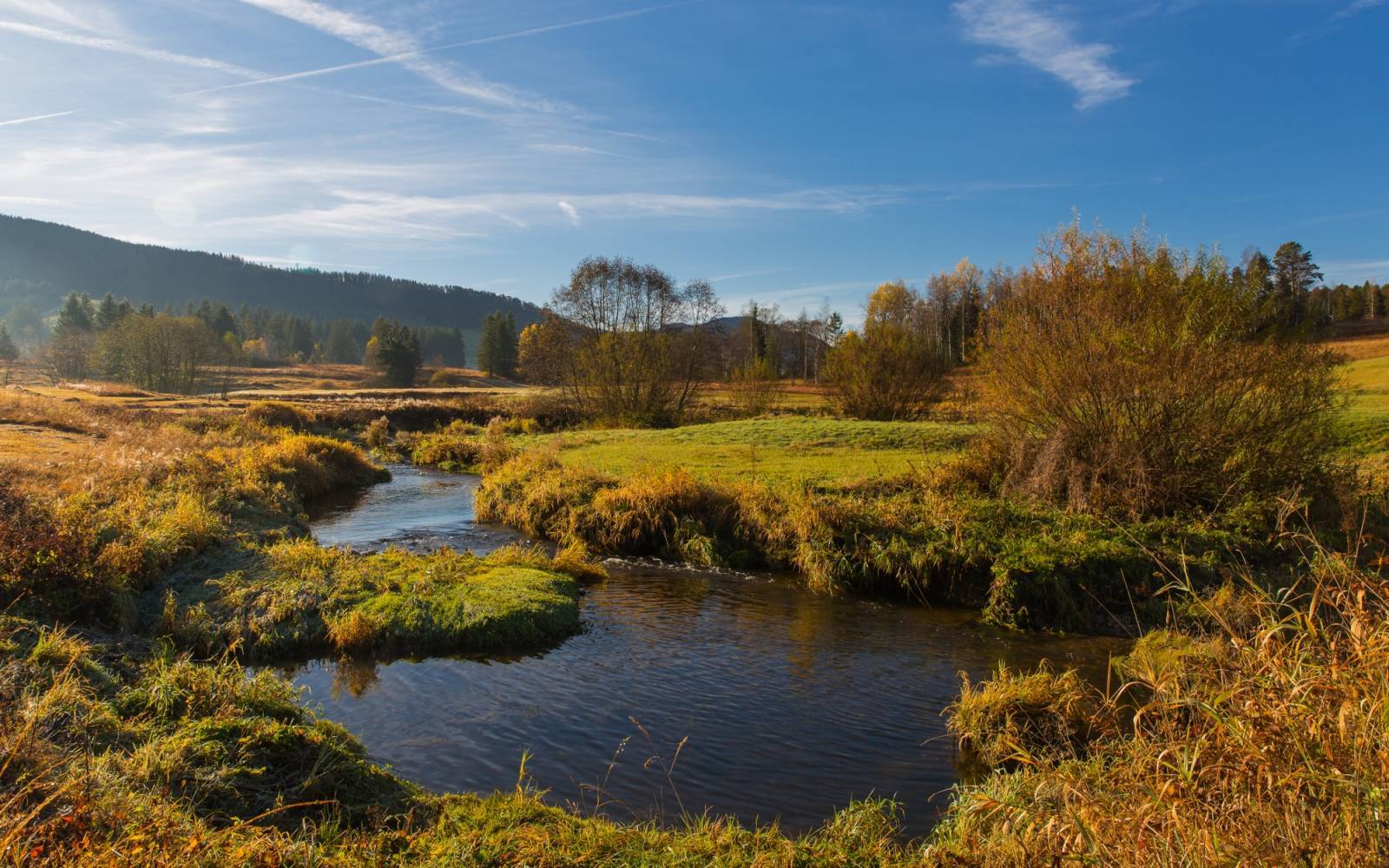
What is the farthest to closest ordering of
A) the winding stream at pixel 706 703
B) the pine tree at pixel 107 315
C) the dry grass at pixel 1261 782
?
the pine tree at pixel 107 315 < the winding stream at pixel 706 703 < the dry grass at pixel 1261 782

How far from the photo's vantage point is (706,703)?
359 inches

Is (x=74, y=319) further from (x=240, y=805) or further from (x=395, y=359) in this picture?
(x=240, y=805)

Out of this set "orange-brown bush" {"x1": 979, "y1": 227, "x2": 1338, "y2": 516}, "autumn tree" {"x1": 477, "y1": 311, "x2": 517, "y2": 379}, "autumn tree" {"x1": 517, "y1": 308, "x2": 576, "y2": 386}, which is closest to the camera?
"orange-brown bush" {"x1": 979, "y1": 227, "x2": 1338, "y2": 516}

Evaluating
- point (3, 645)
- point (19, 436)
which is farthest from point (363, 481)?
point (3, 645)

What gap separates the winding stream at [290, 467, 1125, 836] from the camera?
23.6 ft

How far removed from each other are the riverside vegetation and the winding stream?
1.86ft

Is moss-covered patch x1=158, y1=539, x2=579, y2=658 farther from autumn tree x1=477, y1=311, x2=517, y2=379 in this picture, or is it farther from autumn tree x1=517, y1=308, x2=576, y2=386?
autumn tree x1=477, y1=311, x2=517, y2=379

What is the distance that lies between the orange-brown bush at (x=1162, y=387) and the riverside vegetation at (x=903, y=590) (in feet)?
0.19

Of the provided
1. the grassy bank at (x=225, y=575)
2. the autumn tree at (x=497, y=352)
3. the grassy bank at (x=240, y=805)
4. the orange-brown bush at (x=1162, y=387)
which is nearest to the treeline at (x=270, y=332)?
the autumn tree at (x=497, y=352)

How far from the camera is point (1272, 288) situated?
15477 millimetres

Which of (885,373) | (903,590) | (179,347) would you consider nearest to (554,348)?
(885,373)

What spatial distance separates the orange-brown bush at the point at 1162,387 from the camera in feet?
46.2

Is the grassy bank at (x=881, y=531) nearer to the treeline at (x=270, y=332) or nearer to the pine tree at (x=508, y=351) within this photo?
the treeline at (x=270, y=332)

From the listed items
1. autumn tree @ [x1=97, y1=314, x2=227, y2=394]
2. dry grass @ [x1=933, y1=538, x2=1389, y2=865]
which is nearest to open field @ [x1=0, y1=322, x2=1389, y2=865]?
dry grass @ [x1=933, y1=538, x2=1389, y2=865]
